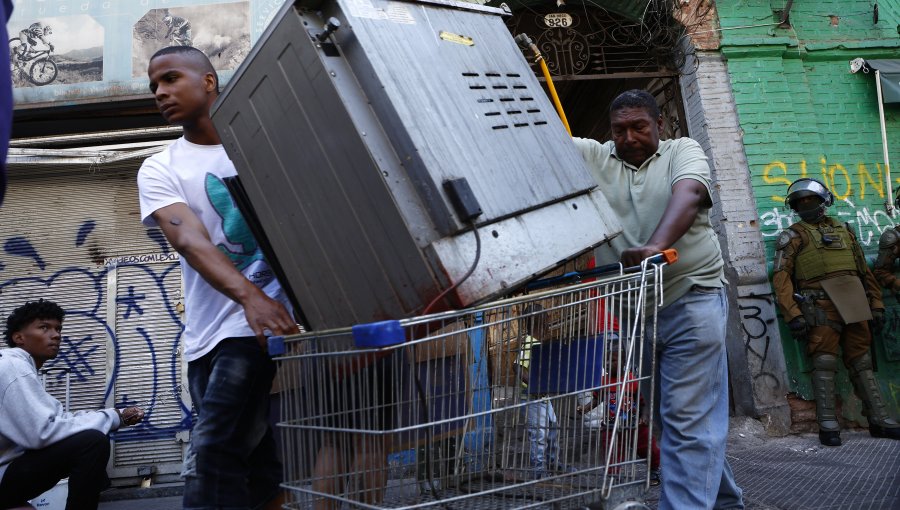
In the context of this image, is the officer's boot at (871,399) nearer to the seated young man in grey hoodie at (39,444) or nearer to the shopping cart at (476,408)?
the shopping cart at (476,408)

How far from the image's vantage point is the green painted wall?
6840 mm

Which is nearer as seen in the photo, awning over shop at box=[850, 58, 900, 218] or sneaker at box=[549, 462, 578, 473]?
sneaker at box=[549, 462, 578, 473]

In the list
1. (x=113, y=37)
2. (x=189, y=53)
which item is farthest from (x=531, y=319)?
(x=113, y=37)

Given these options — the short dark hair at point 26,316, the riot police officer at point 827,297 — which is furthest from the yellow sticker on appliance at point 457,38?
the riot police officer at point 827,297

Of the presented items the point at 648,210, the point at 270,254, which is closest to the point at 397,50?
the point at 270,254

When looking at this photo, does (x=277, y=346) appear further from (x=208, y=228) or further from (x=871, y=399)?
(x=871, y=399)

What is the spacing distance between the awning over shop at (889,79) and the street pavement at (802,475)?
11.0ft

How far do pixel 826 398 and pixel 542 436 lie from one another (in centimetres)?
495

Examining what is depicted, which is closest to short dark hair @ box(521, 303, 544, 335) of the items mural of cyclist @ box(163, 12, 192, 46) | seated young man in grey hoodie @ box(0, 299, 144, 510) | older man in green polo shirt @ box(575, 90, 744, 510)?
older man in green polo shirt @ box(575, 90, 744, 510)

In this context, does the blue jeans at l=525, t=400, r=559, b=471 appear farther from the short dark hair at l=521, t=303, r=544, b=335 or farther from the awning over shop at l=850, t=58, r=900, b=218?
the awning over shop at l=850, t=58, r=900, b=218

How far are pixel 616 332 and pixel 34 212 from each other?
672cm

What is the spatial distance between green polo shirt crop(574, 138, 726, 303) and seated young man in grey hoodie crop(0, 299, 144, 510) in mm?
3031

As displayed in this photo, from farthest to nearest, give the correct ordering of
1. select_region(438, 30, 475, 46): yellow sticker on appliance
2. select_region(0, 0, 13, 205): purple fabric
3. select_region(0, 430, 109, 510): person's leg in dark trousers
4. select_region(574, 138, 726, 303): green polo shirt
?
select_region(0, 430, 109, 510): person's leg in dark trousers → select_region(574, 138, 726, 303): green polo shirt → select_region(438, 30, 475, 46): yellow sticker on appliance → select_region(0, 0, 13, 205): purple fabric

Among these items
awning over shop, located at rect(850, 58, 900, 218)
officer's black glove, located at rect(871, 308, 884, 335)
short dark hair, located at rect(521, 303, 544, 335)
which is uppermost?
awning over shop, located at rect(850, 58, 900, 218)
